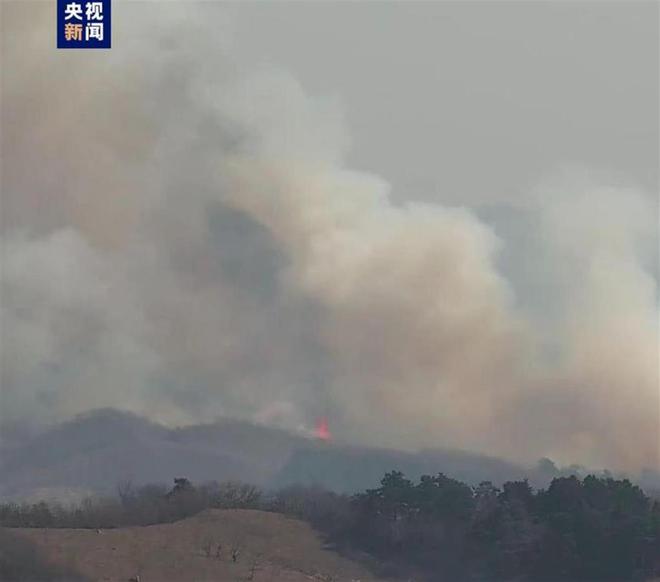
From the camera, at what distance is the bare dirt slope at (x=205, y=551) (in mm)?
42562

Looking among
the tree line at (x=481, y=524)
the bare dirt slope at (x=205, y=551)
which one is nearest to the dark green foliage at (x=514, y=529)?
the tree line at (x=481, y=524)

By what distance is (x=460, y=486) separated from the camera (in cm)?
5325

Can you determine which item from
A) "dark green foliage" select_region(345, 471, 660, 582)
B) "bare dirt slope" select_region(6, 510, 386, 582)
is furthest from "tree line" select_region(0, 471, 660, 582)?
"bare dirt slope" select_region(6, 510, 386, 582)

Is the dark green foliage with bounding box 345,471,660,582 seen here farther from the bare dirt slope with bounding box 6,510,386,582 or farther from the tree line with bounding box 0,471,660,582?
the bare dirt slope with bounding box 6,510,386,582

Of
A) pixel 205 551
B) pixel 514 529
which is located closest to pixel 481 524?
pixel 514 529

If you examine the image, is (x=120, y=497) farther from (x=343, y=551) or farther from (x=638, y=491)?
(x=638, y=491)

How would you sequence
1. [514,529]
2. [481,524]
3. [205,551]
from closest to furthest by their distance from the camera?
[205,551] < [514,529] < [481,524]

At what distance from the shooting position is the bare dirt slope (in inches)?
1676

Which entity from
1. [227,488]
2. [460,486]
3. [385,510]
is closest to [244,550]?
[385,510]

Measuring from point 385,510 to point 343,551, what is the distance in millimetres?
3302

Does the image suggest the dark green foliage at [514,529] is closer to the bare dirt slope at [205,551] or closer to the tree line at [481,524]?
the tree line at [481,524]

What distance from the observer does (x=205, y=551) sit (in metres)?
46.6

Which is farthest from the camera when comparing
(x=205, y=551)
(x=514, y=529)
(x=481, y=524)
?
(x=481, y=524)

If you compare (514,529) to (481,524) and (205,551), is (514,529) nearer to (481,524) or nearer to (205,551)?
(481,524)
